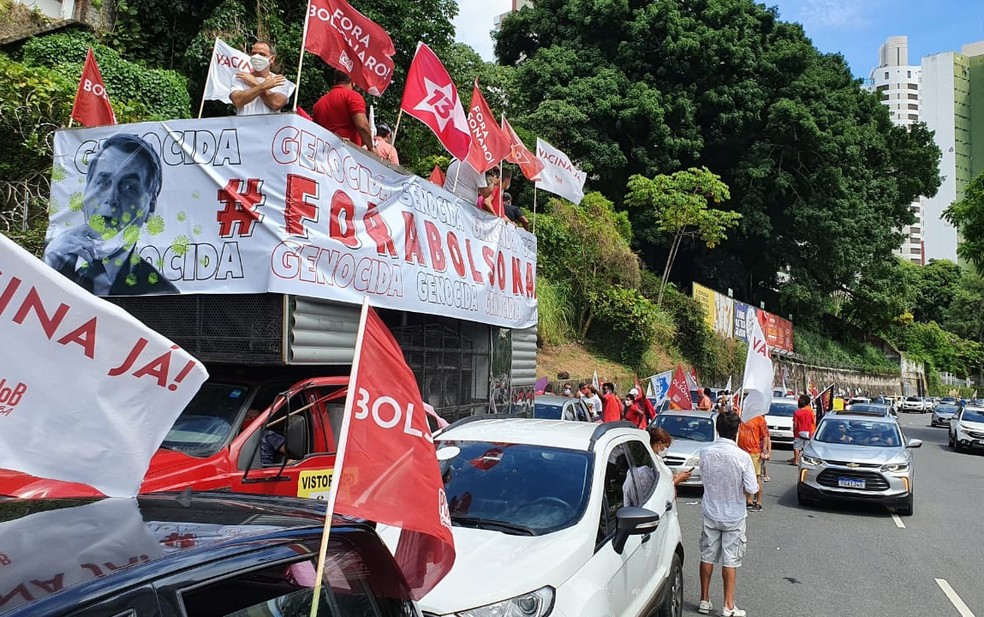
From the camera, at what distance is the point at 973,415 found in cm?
2756

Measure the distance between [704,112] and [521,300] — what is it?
110 ft

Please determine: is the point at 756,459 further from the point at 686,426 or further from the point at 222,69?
the point at 222,69

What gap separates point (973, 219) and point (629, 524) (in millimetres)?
31411

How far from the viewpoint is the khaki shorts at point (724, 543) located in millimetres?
6738

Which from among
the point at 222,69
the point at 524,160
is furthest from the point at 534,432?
the point at 524,160

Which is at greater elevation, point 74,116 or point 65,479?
point 74,116

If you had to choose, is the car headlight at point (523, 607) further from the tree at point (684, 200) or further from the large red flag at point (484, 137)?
the tree at point (684, 200)

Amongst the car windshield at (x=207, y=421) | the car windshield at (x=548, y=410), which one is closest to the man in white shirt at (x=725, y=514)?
the car windshield at (x=207, y=421)

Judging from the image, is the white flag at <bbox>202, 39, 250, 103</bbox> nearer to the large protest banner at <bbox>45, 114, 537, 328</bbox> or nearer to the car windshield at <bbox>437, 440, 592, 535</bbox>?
the large protest banner at <bbox>45, 114, 537, 328</bbox>

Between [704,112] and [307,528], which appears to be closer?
[307,528]

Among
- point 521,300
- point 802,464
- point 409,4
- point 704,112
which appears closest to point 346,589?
point 521,300

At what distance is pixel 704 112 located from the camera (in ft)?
134

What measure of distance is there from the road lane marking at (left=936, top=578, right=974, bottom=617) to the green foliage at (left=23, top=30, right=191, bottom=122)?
Result: 1362 centimetres

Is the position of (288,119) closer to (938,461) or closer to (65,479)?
(65,479)
